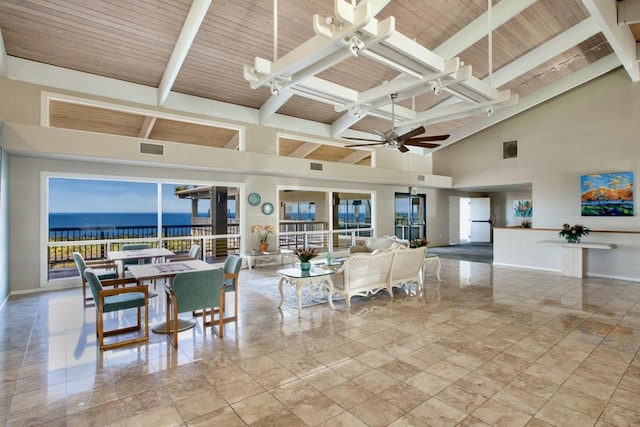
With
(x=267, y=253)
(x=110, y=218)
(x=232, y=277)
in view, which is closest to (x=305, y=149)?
(x=267, y=253)

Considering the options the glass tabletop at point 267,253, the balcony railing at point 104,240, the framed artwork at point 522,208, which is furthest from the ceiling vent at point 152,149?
the framed artwork at point 522,208

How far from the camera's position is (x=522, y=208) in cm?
1419

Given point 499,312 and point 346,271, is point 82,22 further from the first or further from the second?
point 499,312

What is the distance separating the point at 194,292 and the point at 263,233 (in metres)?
5.13

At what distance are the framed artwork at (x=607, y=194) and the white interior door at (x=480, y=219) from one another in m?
5.51

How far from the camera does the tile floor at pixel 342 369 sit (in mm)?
2473

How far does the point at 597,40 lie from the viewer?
7.87 m

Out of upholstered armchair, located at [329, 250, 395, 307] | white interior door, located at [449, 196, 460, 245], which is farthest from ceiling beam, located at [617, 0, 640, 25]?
white interior door, located at [449, 196, 460, 245]

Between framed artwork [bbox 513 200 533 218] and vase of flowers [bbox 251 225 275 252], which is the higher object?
framed artwork [bbox 513 200 533 218]

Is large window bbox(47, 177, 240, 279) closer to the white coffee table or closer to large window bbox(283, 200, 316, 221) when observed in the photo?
the white coffee table

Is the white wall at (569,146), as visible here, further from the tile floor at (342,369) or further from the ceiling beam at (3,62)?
the ceiling beam at (3,62)

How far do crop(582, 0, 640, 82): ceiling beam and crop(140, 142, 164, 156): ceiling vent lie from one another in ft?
26.2

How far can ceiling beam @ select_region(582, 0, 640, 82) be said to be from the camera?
583 cm

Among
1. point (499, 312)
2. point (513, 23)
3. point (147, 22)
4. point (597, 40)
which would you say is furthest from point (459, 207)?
point (147, 22)
